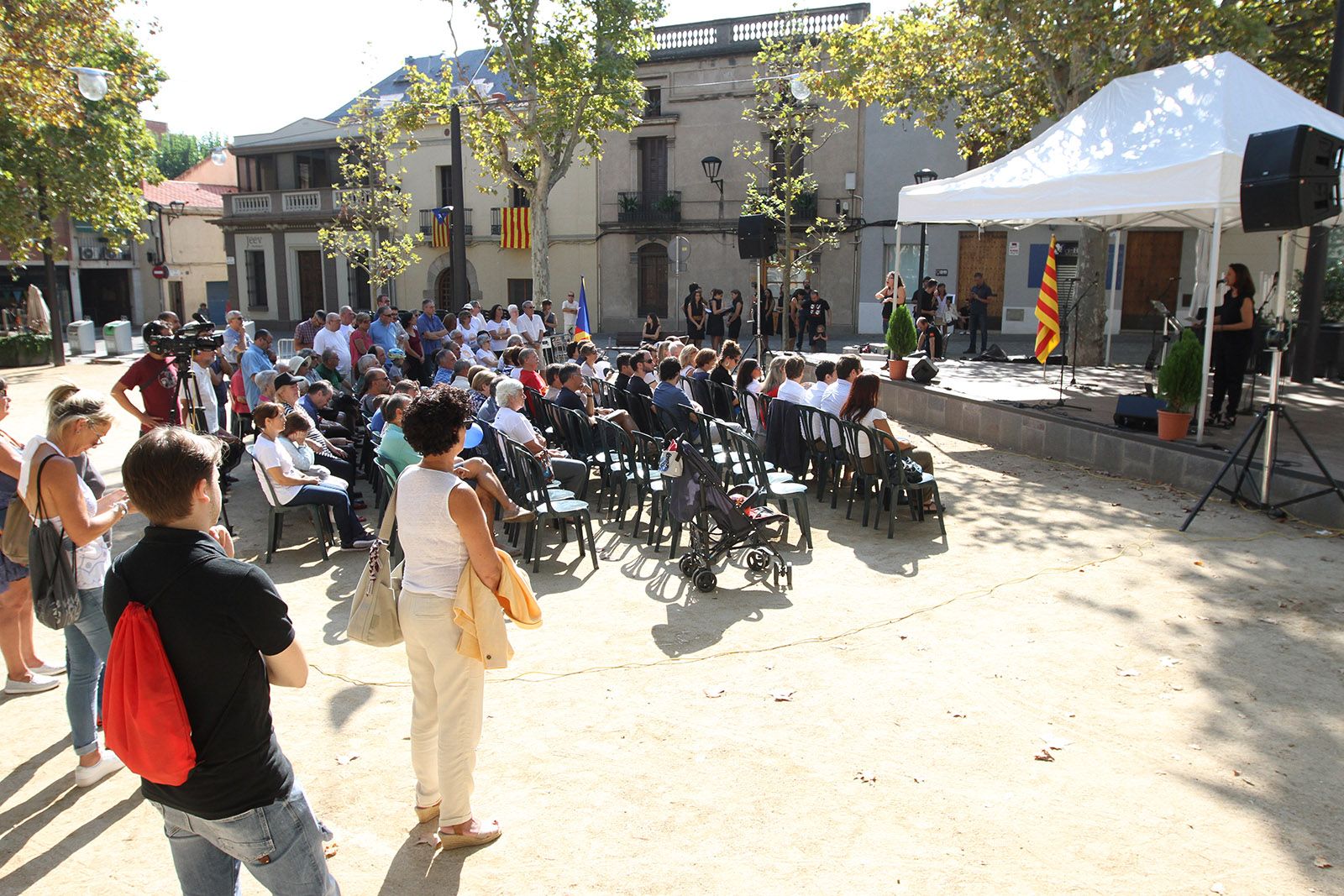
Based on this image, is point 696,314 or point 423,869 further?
point 696,314

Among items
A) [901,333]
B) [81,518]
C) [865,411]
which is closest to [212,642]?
[81,518]

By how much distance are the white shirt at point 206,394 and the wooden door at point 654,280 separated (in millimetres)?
20505

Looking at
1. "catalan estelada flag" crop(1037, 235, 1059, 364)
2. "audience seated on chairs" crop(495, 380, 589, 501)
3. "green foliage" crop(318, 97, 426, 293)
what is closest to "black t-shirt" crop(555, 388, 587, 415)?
"audience seated on chairs" crop(495, 380, 589, 501)

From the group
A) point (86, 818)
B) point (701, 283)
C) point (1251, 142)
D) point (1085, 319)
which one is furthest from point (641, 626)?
point (701, 283)

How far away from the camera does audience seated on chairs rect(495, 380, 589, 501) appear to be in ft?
22.2

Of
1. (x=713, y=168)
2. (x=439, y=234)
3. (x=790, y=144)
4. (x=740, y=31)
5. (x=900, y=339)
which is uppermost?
(x=740, y=31)

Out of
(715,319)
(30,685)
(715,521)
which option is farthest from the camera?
(715,319)

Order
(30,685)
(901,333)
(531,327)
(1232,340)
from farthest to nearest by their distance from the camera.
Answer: (531,327) → (901,333) → (1232,340) → (30,685)

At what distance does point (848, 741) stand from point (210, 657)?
8.78 ft

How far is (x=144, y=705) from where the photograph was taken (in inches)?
80.1

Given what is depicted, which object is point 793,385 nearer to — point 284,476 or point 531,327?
point 284,476

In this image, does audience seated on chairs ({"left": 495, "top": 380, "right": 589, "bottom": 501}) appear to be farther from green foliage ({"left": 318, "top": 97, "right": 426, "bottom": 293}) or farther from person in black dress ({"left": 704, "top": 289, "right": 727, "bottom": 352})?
green foliage ({"left": 318, "top": 97, "right": 426, "bottom": 293})

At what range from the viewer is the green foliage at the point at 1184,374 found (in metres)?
8.15

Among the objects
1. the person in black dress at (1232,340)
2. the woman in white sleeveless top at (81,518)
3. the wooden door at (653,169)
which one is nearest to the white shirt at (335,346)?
the woman in white sleeveless top at (81,518)
